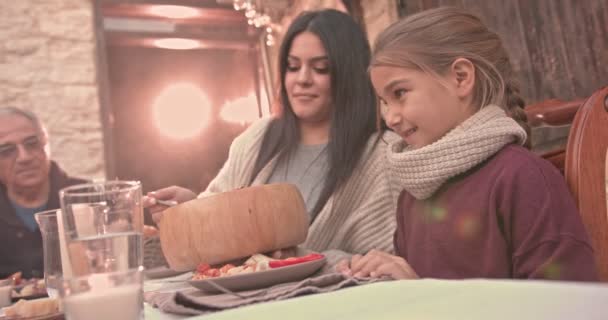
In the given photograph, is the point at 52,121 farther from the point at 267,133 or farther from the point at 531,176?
the point at 531,176

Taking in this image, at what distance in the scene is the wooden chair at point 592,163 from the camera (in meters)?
0.70

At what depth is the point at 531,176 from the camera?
0.75 meters

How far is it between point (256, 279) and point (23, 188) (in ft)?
6.24

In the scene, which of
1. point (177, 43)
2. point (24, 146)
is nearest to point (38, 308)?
point (24, 146)

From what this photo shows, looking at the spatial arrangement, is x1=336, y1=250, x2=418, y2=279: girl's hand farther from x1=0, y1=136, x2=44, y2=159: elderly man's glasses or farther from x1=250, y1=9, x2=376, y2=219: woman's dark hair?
x1=0, y1=136, x2=44, y2=159: elderly man's glasses

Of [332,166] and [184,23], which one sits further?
[184,23]

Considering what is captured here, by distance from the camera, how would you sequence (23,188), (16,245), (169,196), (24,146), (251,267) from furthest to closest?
(24,146)
(23,188)
(16,245)
(169,196)
(251,267)

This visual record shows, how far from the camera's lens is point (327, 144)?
1.32 metres

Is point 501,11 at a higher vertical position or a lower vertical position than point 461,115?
higher

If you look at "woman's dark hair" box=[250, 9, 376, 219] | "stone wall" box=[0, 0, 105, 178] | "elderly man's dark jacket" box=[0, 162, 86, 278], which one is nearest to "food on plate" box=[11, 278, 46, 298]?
"woman's dark hair" box=[250, 9, 376, 219]

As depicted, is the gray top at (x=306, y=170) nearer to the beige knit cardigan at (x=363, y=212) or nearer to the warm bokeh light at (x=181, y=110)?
the beige knit cardigan at (x=363, y=212)

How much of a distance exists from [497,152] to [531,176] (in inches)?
3.6

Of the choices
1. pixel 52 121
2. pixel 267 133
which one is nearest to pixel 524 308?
pixel 267 133

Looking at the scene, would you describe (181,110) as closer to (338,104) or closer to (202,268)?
(338,104)
